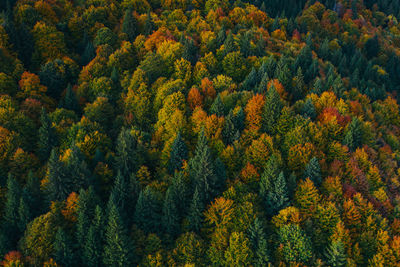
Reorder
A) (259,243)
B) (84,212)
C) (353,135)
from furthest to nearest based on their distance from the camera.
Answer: (353,135)
(84,212)
(259,243)

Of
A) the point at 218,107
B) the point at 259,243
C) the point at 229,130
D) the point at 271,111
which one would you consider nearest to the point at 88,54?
the point at 218,107

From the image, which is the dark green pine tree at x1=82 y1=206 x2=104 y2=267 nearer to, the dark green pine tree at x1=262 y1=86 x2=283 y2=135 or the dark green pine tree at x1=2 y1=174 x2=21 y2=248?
the dark green pine tree at x1=2 y1=174 x2=21 y2=248

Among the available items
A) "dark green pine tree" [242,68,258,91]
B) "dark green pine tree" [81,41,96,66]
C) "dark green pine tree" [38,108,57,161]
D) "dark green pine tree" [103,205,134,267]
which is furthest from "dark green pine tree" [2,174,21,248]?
"dark green pine tree" [242,68,258,91]

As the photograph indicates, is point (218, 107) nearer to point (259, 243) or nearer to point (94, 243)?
point (259, 243)

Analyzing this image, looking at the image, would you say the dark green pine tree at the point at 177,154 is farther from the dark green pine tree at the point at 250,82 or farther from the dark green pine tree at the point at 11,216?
the dark green pine tree at the point at 11,216

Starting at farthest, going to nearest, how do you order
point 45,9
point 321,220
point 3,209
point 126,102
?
A: point 45,9, point 126,102, point 3,209, point 321,220

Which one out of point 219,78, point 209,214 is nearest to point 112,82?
point 219,78

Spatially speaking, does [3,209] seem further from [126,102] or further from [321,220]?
[321,220]
